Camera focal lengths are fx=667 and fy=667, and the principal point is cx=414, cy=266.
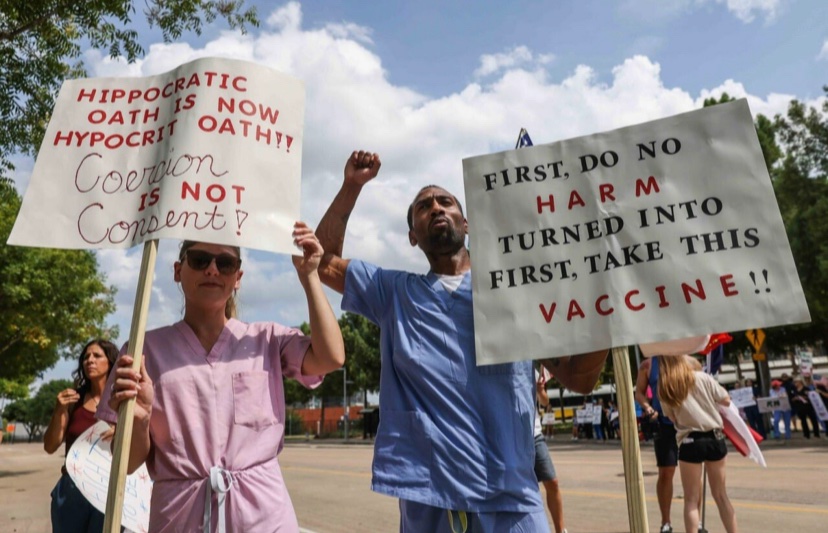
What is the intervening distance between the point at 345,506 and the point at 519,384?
7770 mm

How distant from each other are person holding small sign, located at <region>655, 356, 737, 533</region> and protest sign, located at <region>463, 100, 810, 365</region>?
4014mm

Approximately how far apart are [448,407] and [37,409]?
407ft

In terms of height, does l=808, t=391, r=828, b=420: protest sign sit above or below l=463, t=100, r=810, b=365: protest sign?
above

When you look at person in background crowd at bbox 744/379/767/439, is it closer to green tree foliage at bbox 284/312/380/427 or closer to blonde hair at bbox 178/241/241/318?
blonde hair at bbox 178/241/241/318

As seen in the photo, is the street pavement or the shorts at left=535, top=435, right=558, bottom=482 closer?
the shorts at left=535, top=435, right=558, bottom=482

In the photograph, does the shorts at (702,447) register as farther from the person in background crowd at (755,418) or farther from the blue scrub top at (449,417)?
the person in background crowd at (755,418)

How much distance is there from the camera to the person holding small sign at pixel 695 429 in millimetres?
5465

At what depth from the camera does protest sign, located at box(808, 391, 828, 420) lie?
58.8 feet

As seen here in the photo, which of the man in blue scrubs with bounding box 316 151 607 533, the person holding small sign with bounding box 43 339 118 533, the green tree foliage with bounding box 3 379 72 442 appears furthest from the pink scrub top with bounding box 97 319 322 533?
the green tree foliage with bounding box 3 379 72 442

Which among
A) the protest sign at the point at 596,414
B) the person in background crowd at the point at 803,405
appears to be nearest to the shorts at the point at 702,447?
the person in background crowd at the point at 803,405

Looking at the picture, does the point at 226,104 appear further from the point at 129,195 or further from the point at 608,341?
the point at 608,341

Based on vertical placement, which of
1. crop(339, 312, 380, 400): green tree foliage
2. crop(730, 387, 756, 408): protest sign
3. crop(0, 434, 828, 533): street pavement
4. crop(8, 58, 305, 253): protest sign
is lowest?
crop(0, 434, 828, 533): street pavement

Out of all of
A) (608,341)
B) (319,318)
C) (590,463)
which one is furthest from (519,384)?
(590,463)

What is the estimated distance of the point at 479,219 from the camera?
2.40m
